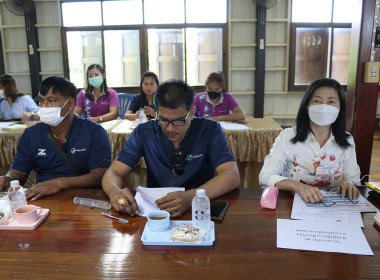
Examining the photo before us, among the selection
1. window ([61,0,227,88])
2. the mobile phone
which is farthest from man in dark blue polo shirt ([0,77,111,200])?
window ([61,0,227,88])

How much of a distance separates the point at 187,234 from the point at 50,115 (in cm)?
108

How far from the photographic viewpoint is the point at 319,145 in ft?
5.31

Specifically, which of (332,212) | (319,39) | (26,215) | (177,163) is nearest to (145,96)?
(177,163)

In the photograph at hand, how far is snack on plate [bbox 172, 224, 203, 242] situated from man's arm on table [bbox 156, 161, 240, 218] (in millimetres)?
139

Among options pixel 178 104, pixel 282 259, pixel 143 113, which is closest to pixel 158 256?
pixel 282 259

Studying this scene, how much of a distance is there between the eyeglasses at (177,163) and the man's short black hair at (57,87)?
0.70 meters

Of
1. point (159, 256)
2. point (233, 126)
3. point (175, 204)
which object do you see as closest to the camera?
point (159, 256)

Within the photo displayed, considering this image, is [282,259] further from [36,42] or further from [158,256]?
[36,42]

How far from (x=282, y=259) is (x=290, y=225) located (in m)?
0.21

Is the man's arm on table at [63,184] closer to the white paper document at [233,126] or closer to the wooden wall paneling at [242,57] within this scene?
the white paper document at [233,126]

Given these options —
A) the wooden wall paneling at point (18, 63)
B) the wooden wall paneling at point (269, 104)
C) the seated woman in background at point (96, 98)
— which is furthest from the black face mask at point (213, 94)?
the wooden wall paneling at point (18, 63)

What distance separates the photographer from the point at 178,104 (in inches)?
55.1

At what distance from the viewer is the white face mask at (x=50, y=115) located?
5.44 ft

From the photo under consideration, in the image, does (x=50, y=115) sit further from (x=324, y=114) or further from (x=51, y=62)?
(x=51, y=62)
